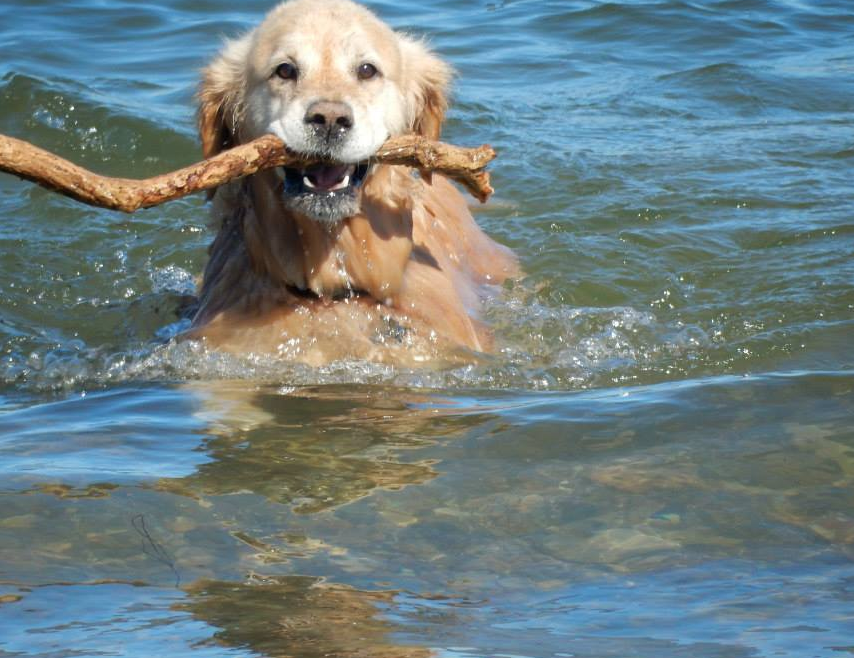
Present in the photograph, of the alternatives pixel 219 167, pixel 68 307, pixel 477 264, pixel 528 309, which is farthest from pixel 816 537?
pixel 68 307

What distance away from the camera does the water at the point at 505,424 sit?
3.20 m

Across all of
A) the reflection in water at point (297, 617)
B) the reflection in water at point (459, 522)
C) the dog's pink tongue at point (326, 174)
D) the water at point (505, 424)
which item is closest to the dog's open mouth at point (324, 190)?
the dog's pink tongue at point (326, 174)

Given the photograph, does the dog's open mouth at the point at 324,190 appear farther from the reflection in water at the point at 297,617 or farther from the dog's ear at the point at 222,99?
the reflection in water at the point at 297,617

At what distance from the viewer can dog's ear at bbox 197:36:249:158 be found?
232 inches

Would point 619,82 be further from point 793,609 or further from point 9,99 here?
point 793,609

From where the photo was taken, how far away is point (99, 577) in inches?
135

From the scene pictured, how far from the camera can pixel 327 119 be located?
5.14 m

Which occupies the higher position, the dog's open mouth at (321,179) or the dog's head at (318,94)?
the dog's head at (318,94)

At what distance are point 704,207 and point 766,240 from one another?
2.41 feet

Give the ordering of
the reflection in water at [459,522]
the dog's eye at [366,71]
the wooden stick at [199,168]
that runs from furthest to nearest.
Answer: the dog's eye at [366,71], the wooden stick at [199,168], the reflection in water at [459,522]

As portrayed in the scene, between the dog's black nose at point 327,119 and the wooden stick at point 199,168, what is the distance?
149mm

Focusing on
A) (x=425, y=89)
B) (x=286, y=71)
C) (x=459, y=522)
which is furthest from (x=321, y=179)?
(x=459, y=522)

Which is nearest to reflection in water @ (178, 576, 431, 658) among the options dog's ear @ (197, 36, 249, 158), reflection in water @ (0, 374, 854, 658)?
reflection in water @ (0, 374, 854, 658)

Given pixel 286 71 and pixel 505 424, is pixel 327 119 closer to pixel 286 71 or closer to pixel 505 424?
pixel 286 71
